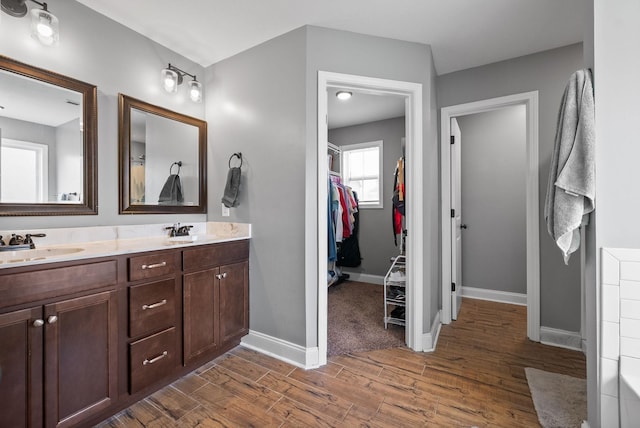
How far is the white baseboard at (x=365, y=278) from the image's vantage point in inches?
159

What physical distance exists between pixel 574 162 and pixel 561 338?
1832mm

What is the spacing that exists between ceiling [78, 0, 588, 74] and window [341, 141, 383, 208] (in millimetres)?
1933

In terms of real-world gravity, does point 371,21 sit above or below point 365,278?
above

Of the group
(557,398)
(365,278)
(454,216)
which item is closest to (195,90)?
(454,216)

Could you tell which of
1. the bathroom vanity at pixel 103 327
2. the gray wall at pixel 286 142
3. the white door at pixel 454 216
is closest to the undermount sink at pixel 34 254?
the bathroom vanity at pixel 103 327

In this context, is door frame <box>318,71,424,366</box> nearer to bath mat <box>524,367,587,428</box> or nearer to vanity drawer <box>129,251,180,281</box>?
bath mat <box>524,367,587,428</box>

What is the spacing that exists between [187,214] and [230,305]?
924mm

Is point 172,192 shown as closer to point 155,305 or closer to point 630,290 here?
point 155,305

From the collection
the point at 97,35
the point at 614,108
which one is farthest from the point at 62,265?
the point at 614,108

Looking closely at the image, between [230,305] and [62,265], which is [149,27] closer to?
A: [62,265]

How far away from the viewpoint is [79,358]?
1.32m

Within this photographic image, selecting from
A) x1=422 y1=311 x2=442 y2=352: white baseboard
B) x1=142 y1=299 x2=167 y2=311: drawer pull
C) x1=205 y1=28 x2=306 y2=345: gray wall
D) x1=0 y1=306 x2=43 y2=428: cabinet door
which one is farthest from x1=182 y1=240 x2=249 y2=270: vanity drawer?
x1=422 y1=311 x2=442 y2=352: white baseboard

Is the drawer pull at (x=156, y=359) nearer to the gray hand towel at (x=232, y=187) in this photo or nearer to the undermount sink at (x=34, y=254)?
the undermount sink at (x=34, y=254)

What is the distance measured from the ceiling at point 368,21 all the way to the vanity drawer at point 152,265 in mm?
1675
